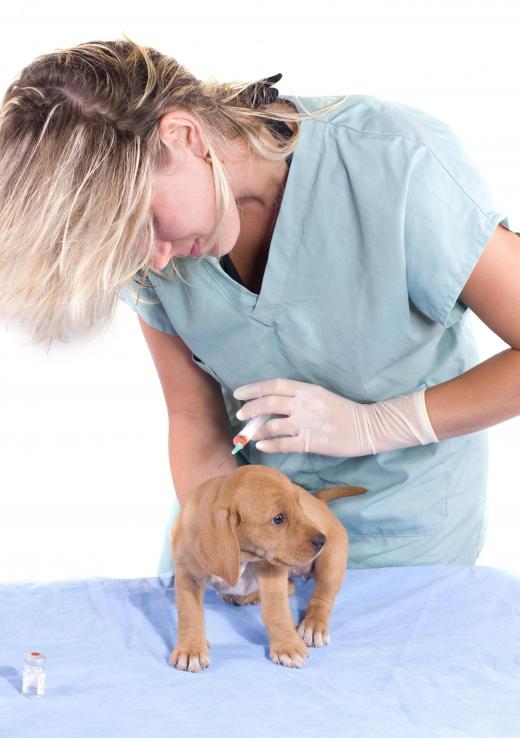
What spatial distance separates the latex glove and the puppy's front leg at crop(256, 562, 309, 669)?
227 mm

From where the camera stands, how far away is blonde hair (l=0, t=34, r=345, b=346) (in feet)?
3.78

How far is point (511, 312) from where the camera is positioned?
1.31 m

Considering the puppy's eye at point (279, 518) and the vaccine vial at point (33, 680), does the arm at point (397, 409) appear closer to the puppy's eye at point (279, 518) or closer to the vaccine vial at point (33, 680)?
the puppy's eye at point (279, 518)

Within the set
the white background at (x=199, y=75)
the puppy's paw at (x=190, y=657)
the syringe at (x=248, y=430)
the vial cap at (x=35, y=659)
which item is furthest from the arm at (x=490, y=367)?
the white background at (x=199, y=75)

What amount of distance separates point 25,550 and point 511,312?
6.15ft

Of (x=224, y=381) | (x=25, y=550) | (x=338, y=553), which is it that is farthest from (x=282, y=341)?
(x=25, y=550)

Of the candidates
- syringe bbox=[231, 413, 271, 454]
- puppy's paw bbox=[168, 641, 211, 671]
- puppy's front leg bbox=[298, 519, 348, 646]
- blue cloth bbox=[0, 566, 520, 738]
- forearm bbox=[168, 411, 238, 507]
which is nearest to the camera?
blue cloth bbox=[0, 566, 520, 738]

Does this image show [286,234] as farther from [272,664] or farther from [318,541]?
[272,664]

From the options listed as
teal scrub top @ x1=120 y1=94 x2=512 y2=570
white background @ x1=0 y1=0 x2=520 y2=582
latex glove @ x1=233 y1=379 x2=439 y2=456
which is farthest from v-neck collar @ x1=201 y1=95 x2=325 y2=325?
white background @ x1=0 y1=0 x2=520 y2=582

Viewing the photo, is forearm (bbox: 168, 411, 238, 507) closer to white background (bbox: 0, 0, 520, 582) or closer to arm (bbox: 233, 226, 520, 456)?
arm (bbox: 233, 226, 520, 456)

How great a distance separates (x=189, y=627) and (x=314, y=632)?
17 centimetres

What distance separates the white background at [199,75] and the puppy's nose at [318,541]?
104 cm

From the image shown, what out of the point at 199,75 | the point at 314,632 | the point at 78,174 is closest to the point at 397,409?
the point at 314,632

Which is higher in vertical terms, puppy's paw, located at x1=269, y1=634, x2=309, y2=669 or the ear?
the ear
